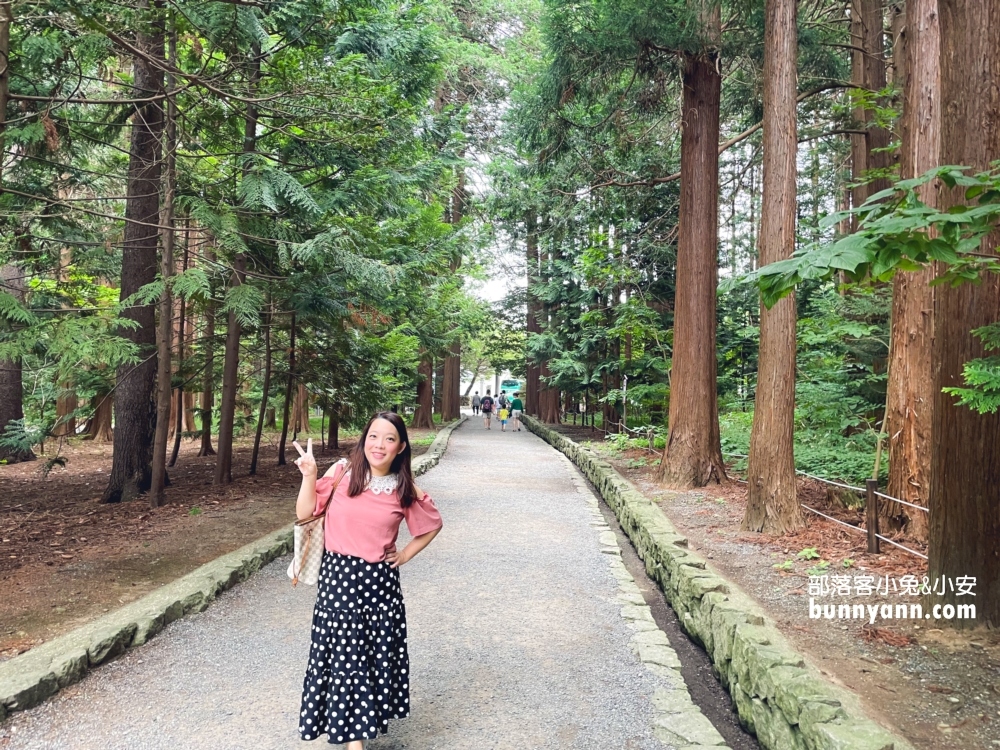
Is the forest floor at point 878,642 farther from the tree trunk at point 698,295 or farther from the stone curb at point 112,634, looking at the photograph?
the stone curb at point 112,634

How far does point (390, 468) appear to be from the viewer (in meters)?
3.37

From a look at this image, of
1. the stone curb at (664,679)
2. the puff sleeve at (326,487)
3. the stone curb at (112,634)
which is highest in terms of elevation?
the puff sleeve at (326,487)

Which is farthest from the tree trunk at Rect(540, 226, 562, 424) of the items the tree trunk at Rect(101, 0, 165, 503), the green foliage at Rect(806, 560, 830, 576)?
the green foliage at Rect(806, 560, 830, 576)

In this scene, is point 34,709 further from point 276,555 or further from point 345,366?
point 345,366

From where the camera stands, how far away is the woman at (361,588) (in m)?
3.04

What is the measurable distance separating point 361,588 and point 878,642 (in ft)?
11.3

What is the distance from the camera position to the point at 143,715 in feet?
12.0

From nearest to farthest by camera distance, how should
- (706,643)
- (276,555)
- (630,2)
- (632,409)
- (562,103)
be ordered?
1. (706,643)
2. (276,555)
3. (630,2)
4. (562,103)
5. (632,409)

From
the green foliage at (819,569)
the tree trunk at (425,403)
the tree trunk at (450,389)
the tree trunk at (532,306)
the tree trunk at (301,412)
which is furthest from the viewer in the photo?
the tree trunk at (450,389)

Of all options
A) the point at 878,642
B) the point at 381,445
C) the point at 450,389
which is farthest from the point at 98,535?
the point at 450,389

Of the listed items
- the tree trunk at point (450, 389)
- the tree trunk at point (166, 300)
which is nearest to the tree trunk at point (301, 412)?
the tree trunk at point (166, 300)

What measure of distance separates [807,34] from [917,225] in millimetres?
10884

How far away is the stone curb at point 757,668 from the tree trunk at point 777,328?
127 cm

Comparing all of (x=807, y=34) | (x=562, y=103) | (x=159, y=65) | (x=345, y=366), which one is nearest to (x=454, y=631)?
(x=159, y=65)
